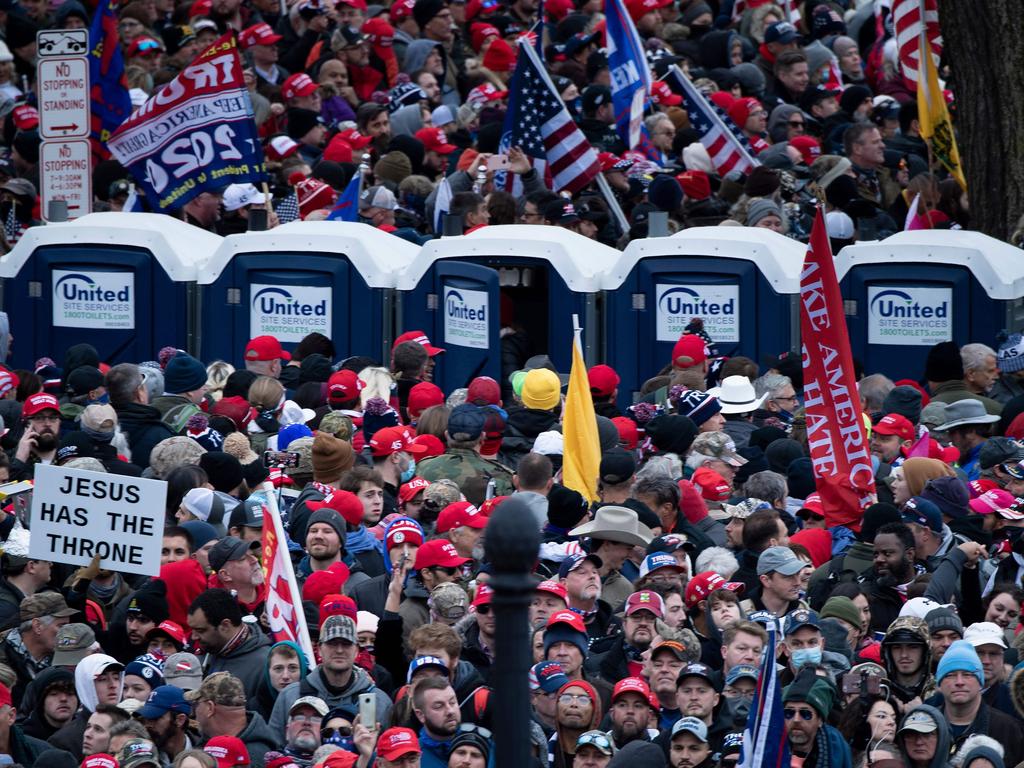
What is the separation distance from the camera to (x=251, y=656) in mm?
10617

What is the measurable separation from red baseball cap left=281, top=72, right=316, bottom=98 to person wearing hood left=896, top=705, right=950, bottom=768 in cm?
1293

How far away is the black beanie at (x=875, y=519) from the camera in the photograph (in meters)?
11.4

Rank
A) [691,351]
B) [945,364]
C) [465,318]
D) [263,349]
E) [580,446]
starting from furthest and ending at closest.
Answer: [465,318] < [263,349] < [691,351] < [945,364] < [580,446]

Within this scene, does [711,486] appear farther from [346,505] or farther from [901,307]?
[901,307]

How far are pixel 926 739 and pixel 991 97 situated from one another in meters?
9.58

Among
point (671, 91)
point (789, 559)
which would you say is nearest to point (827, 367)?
point (789, 559)

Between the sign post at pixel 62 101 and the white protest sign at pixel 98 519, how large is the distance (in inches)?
268

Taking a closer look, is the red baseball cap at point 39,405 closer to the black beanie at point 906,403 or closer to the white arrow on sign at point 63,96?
the white arrow on sign at point 63,96

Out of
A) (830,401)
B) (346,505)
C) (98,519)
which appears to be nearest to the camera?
(98,519)

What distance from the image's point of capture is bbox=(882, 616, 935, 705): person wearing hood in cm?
992

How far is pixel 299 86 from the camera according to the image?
69.4ft

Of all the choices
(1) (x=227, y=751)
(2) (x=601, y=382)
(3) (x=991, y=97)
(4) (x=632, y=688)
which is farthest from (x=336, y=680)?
(3) (x=991, y=97)

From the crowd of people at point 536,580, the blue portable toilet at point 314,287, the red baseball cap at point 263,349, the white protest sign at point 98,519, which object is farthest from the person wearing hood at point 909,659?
the blue portable toilet at point 314,287

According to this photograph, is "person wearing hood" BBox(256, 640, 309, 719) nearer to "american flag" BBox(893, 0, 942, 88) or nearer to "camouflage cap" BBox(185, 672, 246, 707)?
"camouflage cap" BBox(185, 672, 246, 707)
